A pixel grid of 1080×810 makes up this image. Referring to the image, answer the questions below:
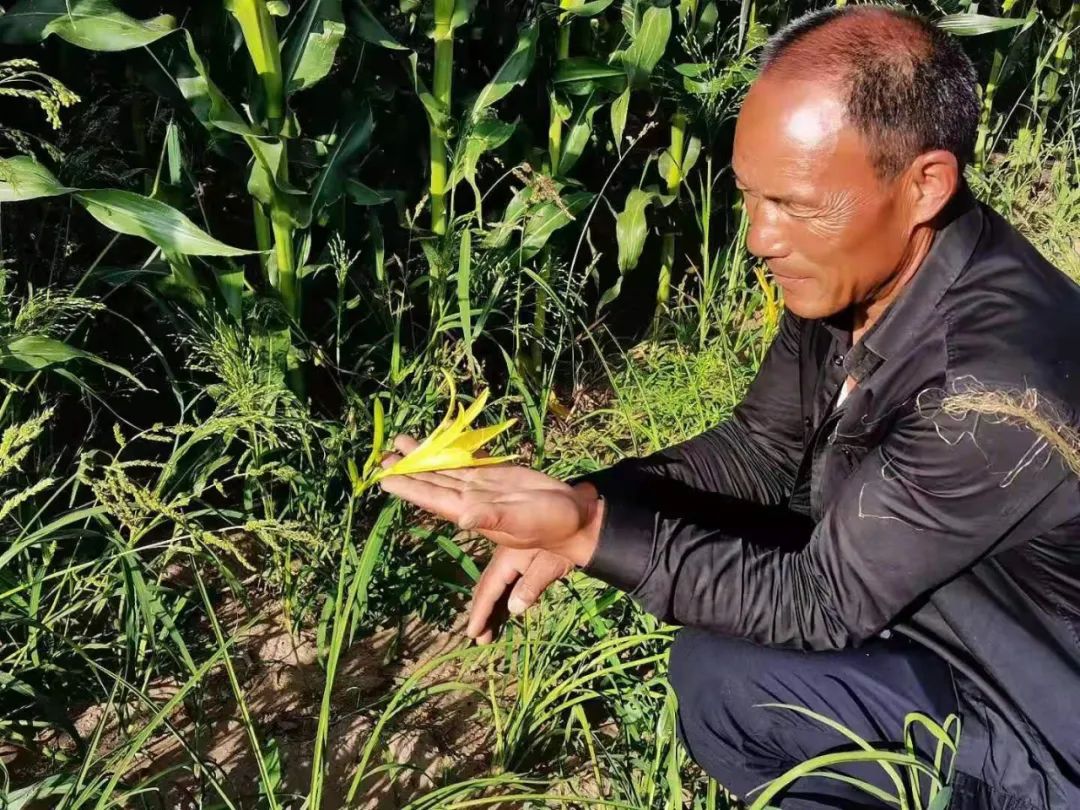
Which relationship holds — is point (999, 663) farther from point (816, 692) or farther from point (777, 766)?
point (777, 766)

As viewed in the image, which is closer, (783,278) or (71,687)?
(783,278)

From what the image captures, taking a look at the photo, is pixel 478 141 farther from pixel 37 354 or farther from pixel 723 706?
pixel 723 706

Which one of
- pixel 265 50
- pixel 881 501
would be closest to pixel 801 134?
pixel 881 501

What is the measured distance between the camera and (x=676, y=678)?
1.67 meters

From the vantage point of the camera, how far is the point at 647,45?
2695 mm

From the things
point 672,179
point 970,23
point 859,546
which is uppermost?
point 970,23

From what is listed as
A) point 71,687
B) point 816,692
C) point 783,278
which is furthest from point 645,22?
point 71,687

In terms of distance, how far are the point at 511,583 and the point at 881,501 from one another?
1.96 ft

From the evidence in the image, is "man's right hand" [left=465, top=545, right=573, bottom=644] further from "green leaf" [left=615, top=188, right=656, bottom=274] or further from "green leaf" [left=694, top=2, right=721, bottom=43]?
"green leaf" [left=694, top=2, right=721, bottom=43]

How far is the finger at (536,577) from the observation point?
1.59 meters

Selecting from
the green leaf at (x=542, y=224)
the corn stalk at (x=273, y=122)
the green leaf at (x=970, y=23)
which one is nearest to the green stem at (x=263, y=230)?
the corn stalk at (x=273, y=122)

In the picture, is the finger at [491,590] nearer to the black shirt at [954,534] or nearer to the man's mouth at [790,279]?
the black shirt at [954,534]

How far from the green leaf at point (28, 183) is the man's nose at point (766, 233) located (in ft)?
3.63

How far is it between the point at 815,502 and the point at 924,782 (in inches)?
18.0
